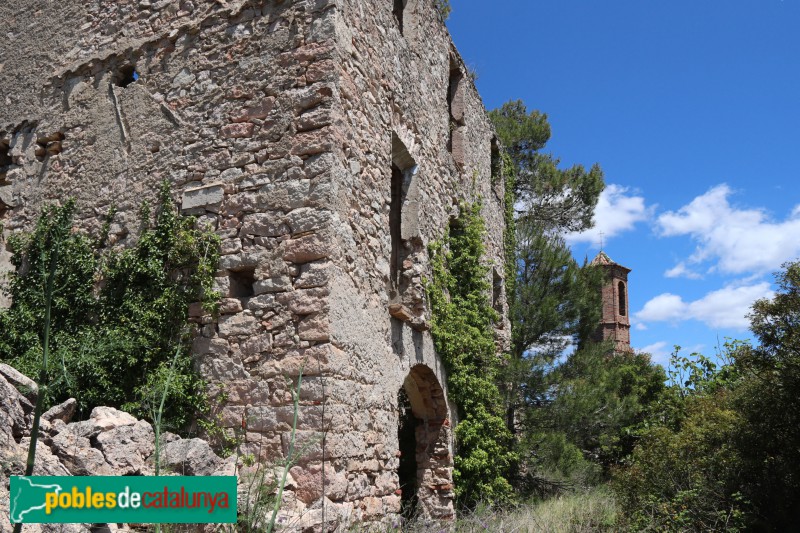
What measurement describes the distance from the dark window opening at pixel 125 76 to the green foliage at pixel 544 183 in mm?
13369

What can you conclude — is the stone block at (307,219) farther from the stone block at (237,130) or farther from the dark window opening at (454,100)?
the dark window opening at (454,100)

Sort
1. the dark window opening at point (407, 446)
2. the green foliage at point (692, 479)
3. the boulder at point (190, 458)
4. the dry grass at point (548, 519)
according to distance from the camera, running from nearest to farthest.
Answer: the boulder at point (190, 458)
the dry grass at point (548, 519)
the green foliage at point (692, 479)
the dark window opening at point (407, 446)

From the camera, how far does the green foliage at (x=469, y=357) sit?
9.03m

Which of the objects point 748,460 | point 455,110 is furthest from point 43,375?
point 455,110

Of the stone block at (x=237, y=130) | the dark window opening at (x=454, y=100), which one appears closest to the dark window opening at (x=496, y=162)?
the dark window opening at (x=454, y=100)

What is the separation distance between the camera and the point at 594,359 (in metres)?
14.8

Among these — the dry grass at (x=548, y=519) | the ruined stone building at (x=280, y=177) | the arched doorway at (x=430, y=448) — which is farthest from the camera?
the arched doorway at (x=430, y=448)

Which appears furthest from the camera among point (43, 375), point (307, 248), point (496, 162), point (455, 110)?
point (496, 162)

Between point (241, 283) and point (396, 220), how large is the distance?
2705 mm

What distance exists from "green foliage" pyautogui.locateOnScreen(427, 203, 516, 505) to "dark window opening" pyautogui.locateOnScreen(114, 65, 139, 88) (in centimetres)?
414

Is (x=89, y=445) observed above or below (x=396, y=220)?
below

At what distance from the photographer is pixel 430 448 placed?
9008 mm

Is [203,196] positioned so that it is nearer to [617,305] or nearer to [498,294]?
[498,294]

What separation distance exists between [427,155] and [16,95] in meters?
5.29
